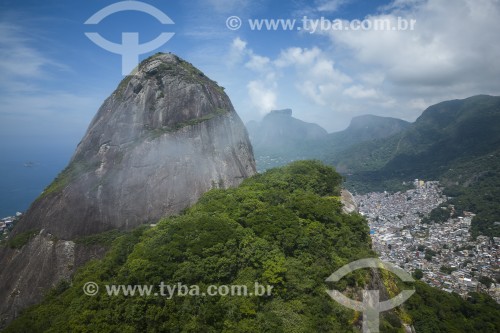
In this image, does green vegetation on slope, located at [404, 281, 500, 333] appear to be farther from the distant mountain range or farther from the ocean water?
the ocean water

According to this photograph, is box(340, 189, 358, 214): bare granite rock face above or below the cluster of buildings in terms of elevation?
above

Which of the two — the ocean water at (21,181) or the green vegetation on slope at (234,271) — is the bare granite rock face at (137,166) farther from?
the ocean water at (21,181)

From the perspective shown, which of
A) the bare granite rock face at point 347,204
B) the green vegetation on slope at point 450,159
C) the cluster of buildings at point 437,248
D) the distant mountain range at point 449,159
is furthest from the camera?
the distant mountain range at point 449,159

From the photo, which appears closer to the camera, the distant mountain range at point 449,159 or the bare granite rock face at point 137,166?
the bare granite rock face at point 137,166

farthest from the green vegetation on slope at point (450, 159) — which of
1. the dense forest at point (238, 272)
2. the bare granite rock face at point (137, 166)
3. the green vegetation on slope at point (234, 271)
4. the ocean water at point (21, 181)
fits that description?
the ocean water at point (21, 181)

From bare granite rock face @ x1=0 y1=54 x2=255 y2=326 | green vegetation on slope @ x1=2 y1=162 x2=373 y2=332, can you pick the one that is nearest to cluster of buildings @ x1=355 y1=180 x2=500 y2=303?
bare granite rock face @ x1=0 y1=54 x2=255 y2=326

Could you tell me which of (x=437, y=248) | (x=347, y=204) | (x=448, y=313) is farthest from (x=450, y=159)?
(x=347, y=204)
